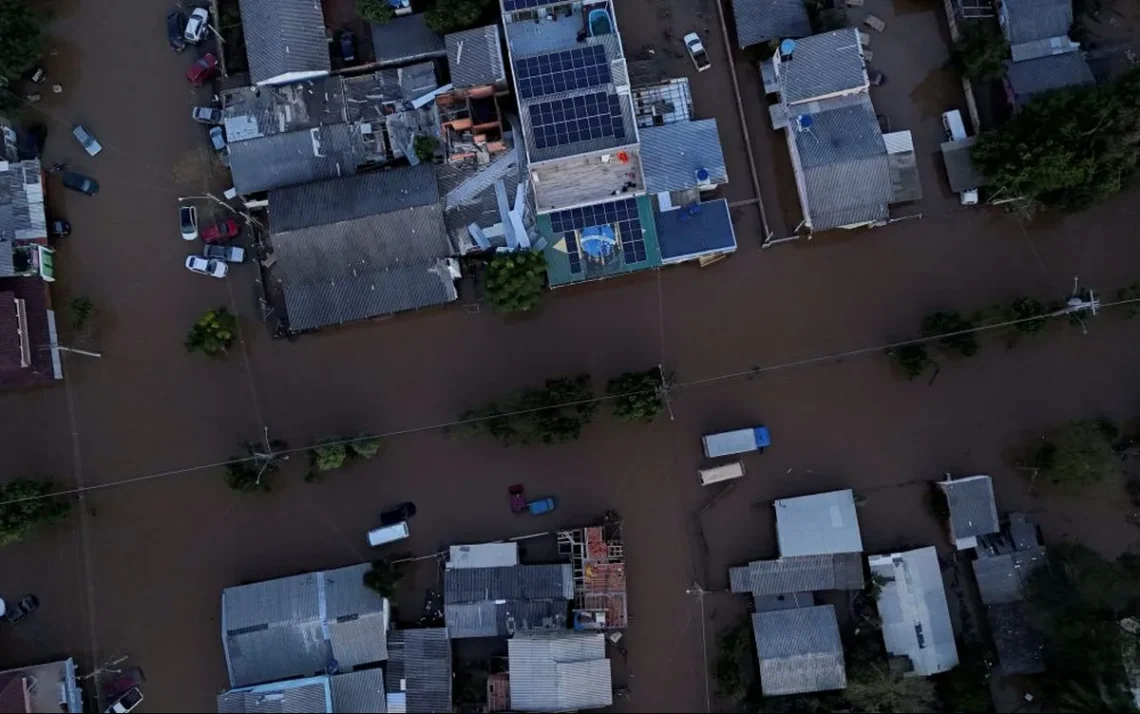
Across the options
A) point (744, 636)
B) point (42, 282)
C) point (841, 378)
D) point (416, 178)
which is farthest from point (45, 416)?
point (841, 378)

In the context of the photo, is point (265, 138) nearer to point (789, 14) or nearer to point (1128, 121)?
point (789, 14)

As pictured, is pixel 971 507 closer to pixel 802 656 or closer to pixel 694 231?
pixel 802 656

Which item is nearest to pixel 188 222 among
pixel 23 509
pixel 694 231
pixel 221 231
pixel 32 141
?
pixel 221 231

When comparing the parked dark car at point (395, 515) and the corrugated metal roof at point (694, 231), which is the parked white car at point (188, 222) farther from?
the corrugated metal roof at point (694, 231)

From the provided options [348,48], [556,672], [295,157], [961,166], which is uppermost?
[348,48]

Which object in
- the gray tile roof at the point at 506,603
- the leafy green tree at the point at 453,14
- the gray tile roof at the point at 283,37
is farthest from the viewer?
the gray tile roof at the point at 283,37

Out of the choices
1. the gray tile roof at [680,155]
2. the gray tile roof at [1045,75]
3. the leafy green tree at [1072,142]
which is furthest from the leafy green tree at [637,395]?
the gray tile roof at [1045,75]
